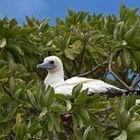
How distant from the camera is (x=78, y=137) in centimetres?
600

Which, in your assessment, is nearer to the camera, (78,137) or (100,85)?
(78,137)

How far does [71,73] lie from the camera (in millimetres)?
9445

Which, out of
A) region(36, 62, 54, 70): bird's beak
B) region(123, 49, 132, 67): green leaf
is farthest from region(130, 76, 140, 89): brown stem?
region(36, 62, 54, 70): bird's beak

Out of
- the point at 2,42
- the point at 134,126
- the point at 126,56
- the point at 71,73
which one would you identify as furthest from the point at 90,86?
the point at 71,73

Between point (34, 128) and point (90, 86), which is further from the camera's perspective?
point (90, 86)

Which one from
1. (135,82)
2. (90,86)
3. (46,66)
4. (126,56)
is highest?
(126,56)

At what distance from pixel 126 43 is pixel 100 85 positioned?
136 cm

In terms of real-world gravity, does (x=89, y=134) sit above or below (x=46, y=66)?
below

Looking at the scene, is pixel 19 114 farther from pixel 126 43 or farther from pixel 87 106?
pixel 126 43

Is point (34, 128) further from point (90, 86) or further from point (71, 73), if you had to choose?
point (71, 73)

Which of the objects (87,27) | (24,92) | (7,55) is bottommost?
(24,92)

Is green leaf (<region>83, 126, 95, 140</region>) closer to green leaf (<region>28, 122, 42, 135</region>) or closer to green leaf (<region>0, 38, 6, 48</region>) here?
green leaf (<region>28, 122, 42, 135</region>)

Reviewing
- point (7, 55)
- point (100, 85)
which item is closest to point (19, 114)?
point (100, 85)

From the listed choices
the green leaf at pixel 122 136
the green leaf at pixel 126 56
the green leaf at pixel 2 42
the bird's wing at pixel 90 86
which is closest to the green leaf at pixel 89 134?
the green leaf at pixel 122 136
